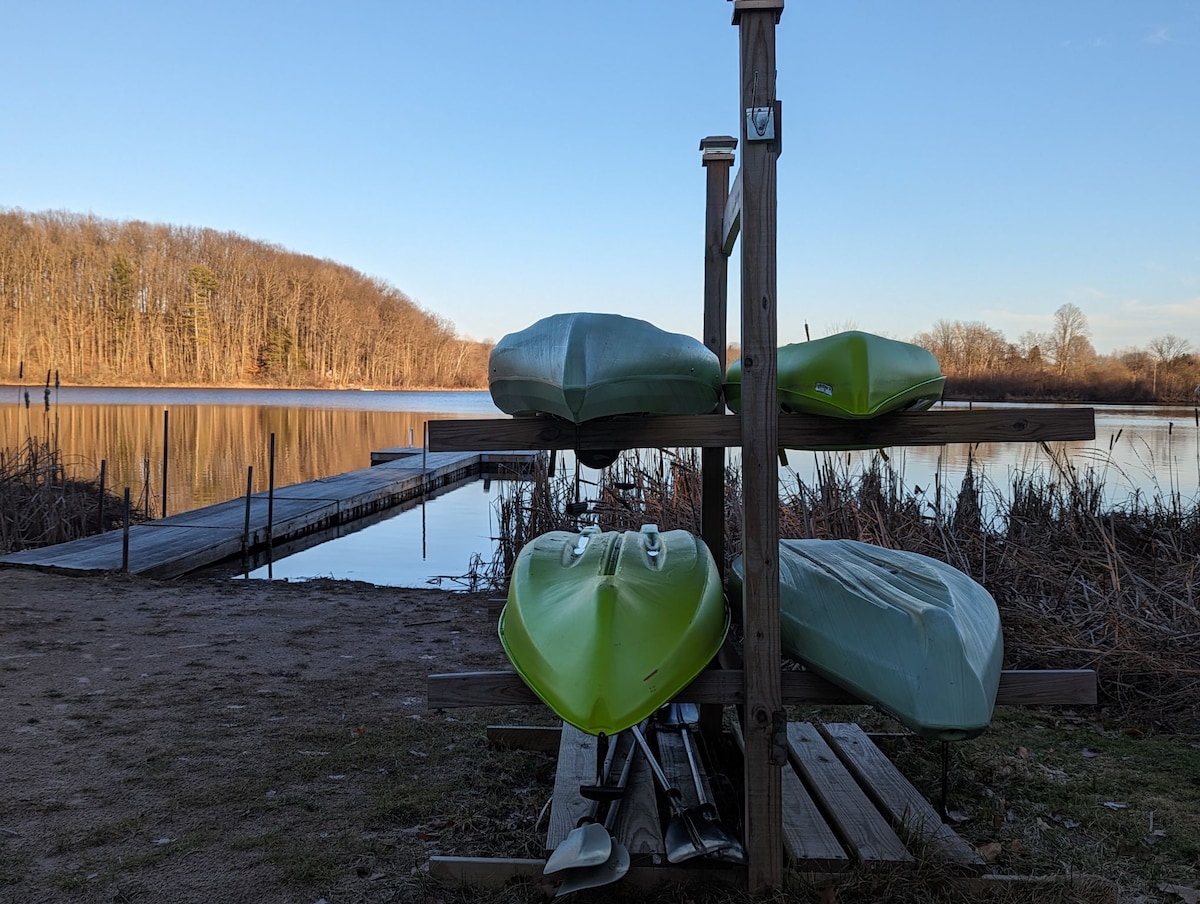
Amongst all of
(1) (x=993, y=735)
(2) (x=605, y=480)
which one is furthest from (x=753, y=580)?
(2) (x=605, y=480)

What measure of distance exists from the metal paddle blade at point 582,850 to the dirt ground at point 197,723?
469mm

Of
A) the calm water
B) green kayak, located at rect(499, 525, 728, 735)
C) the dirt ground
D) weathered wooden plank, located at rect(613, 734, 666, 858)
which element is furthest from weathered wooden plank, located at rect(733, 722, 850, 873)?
the calm water

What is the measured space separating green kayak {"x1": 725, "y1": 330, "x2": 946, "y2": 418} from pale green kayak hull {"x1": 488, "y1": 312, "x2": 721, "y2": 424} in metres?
0.29

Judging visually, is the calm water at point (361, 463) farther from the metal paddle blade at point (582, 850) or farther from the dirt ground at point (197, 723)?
the metal paddle blade at point (582, 850)

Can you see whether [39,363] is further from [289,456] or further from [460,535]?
[460,535]

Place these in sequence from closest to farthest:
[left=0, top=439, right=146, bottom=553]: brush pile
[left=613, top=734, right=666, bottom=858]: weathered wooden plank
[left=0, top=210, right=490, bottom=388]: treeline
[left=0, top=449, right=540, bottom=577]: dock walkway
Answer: [left=613, top=734, right=666, bottom=858]: weathered wooden plank < [left=0, top=449, right=540, bottom=577]: dock walkway < [left=0, top=439, right=146, bottom=553]: brush pile < [left=0, top=210, right=490, bottom=388]: treeline

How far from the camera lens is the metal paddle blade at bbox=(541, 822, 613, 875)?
2.17 m

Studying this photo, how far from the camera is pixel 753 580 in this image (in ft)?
7.42

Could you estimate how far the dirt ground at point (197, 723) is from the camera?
249 cm

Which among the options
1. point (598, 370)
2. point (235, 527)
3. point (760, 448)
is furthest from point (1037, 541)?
point (235, 527)

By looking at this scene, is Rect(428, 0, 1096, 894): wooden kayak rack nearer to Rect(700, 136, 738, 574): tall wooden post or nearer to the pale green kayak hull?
the pale green kayak hull

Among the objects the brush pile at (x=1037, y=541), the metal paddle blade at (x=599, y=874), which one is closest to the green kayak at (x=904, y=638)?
the metal paddle blade at (x=599, y=874)

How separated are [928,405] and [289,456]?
21230 mm

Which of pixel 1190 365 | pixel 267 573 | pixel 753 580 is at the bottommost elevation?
pixel 267 573
